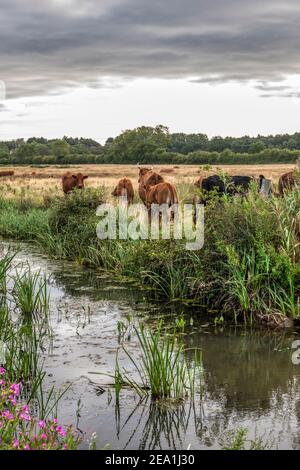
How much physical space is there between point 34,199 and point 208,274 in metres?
14.0

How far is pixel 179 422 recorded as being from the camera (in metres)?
5.58

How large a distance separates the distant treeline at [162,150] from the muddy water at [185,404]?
217 feet

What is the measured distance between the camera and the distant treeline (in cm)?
7738

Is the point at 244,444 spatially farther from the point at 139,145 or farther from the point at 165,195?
the point at 139,145

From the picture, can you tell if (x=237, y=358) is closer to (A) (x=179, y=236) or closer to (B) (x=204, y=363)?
(B) (x=204, y=363)

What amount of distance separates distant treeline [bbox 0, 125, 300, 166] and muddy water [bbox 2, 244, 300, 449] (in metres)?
66.2

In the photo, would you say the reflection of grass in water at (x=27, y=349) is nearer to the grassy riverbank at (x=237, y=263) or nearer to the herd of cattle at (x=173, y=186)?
the grassy riverbank at (x=237, y=263)

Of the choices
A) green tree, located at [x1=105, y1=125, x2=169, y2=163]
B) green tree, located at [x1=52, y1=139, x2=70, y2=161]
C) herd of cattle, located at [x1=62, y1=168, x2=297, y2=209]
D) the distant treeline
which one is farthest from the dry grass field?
green tree, located at [x1=52, y1=139, x2=70, y2=161]

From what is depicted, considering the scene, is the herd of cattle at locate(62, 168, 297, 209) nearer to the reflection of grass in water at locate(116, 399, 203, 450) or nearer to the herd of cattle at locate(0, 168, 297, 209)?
the herd of cattle at locate(0, 168, 297, 209)

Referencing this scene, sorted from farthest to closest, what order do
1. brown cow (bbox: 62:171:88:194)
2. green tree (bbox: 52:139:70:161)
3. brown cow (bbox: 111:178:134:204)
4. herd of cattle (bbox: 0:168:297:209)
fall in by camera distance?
green tree (bbox: 52:139:70:161)
brown cow (bbox: 62:171:88:194)
brown cow (bbox: 111:178:134:204)
herd of cattle (bbox: 0:168:297:209)

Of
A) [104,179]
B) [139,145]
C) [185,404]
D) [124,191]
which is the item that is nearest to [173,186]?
[124,191]

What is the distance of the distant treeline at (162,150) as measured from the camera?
77.4 metres

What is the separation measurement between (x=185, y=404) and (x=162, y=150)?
81.3 meters

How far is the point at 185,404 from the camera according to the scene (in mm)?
5914
